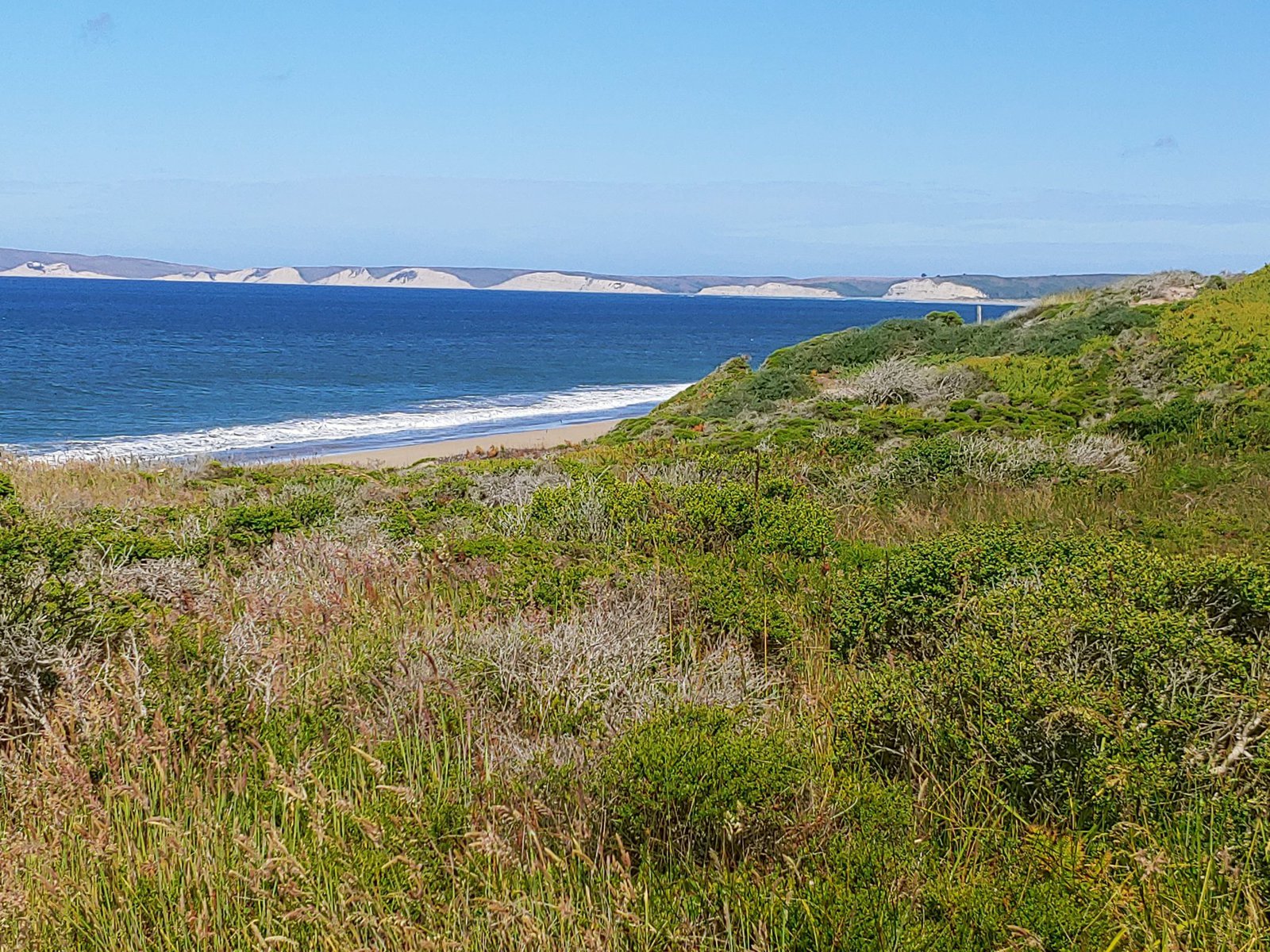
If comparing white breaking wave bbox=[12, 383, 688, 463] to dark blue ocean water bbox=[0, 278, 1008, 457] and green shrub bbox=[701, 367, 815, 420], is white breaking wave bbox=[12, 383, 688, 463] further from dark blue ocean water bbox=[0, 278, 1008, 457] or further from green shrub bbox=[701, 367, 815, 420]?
green shrub bbox=[701, 367, 815, 420]

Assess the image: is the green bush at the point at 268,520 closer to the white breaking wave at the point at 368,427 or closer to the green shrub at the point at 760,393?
the green shrub at the point at 760,393

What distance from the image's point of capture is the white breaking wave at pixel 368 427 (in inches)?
1071

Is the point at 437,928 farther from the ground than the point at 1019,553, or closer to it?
closer to it

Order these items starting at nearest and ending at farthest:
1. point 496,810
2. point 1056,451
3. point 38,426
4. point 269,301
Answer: point 496,810 < point 1056,451 < point 38,426 < point 269,301

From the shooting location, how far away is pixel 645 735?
9.80ft

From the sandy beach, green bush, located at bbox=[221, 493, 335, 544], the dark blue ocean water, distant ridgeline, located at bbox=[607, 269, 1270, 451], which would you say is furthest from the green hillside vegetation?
the dark blue ocean water

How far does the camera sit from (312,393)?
4109 centimetres

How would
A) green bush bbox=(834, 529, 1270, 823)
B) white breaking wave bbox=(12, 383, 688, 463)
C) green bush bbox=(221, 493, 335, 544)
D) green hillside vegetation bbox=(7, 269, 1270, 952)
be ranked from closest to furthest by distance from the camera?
green hillside vegetation bbox=(7, 269, 1270, 952)
green bush bbox=(834, 529, 1270, 823)
green bush bbox=(221, 493, 335, 544)
white breaking wave bbox=(12, 383, 688, 463)

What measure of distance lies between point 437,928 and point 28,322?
101 m

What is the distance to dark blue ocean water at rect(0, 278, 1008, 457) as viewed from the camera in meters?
30.9

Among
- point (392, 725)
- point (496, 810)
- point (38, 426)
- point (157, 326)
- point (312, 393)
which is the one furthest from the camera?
point (157, 326)

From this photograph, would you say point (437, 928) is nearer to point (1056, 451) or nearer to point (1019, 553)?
point (1019, 553)

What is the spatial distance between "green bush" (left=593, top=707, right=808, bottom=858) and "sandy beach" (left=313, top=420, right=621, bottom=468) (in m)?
19.1

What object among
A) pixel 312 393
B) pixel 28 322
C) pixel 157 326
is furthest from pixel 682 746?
pixel 28 322
